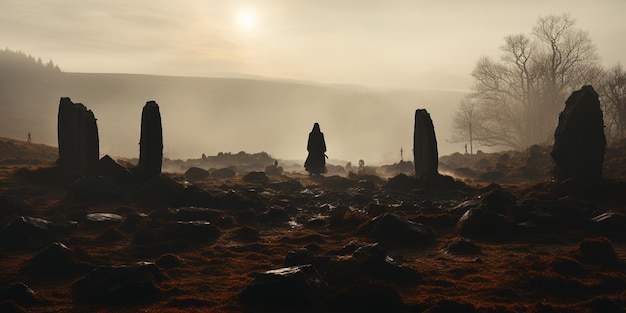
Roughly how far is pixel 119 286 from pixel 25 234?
7.44 metres

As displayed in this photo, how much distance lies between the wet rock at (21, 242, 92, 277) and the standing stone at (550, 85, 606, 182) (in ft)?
75.4

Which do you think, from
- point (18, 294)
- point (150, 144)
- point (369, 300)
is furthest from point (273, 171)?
point (369, 300)

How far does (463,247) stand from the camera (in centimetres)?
1526

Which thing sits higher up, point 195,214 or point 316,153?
point 316,153

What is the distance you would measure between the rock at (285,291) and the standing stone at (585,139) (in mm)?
18988

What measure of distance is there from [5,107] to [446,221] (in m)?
166

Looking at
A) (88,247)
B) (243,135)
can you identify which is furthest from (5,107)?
(88,247)

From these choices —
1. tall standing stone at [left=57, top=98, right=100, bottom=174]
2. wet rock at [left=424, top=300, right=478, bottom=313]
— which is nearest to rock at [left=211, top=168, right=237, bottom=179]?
tall standing stone at [left=57, top=98, right=100, bottom=174]

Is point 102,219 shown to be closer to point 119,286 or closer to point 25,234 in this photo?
point 25,234

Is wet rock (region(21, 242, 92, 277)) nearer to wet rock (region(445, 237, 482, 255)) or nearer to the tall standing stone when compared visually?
wet rock (region(445, 237, 482, 255))

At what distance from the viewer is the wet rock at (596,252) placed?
13.1 m

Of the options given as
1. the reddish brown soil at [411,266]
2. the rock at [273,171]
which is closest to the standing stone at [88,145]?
the reddish brown soil at [411,266]

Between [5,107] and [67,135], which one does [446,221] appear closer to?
[67,135]

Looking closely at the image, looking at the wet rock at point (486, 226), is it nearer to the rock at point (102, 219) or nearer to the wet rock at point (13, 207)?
the rock at point (102, 219)
